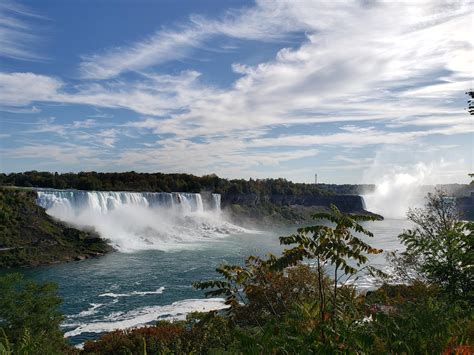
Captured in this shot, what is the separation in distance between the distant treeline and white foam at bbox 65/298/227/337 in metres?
59.9

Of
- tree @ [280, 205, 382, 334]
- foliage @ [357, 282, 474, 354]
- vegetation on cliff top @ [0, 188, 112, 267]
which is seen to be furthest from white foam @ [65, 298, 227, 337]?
vegetation on cliff top @ [0, 188, 112, 267]

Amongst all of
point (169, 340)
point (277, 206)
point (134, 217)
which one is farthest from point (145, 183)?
point (169, 340)

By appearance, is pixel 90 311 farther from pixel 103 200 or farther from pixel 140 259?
pixel 103 200

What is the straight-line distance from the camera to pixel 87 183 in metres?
79.7

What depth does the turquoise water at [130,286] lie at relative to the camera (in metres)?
22.2

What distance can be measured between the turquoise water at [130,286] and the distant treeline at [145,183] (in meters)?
39.7

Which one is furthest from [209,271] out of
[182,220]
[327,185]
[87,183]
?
[327,185]

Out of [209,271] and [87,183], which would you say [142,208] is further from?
[209,271]

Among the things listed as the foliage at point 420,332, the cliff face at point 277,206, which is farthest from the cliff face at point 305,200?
the foliage at point 420,332

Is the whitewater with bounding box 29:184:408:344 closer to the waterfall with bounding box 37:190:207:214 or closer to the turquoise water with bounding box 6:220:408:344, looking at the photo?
the turquoise water with bounding box 6:220:408:344

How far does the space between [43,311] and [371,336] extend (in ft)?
53.0

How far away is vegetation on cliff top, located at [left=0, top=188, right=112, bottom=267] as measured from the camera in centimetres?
4134

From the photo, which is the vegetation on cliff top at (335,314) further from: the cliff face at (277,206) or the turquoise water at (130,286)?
the cliff face at (277,206)

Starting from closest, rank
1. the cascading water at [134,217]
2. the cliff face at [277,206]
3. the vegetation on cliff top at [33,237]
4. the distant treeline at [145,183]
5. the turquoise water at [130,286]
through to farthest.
Result: the turquoise water at [130,286], the vegetation on cliff top at [33,237], the cascading water at [134,217], the distant treeline at [145,183], the cliff face at [277,206]
